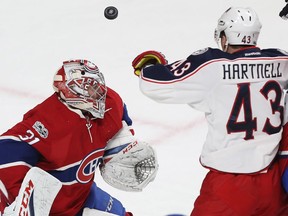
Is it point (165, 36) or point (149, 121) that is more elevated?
point (165, 36)

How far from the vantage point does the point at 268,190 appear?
2770mm

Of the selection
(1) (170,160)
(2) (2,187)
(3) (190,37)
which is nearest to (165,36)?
(3) (190,37)

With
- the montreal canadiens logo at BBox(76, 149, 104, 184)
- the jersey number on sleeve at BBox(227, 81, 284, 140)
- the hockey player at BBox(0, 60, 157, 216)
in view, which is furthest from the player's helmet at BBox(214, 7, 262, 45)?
the montreal canadiens logo at BBox(76, 149, 104, 184)

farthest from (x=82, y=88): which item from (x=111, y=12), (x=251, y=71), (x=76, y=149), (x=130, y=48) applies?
(x=111, y=12)

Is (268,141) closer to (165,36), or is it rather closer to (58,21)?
(165,36)

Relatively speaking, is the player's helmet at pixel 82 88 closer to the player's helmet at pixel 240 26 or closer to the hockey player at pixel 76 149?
the hockey player at pixel 76 149

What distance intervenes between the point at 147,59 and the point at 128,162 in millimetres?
395

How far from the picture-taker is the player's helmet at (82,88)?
2.82 m

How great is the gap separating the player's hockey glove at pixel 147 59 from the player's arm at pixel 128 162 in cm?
20

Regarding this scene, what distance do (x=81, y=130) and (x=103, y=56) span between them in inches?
76.3

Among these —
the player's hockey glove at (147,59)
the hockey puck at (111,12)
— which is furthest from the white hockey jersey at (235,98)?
the hockey puck at (111,12)

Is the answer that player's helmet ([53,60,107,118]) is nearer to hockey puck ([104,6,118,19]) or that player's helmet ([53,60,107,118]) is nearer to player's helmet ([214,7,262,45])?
player's helmet ([214,7,262,45])

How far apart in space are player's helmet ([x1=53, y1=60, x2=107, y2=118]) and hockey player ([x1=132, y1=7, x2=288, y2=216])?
0.64ft

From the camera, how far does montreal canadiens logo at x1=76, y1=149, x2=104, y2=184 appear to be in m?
2.87
